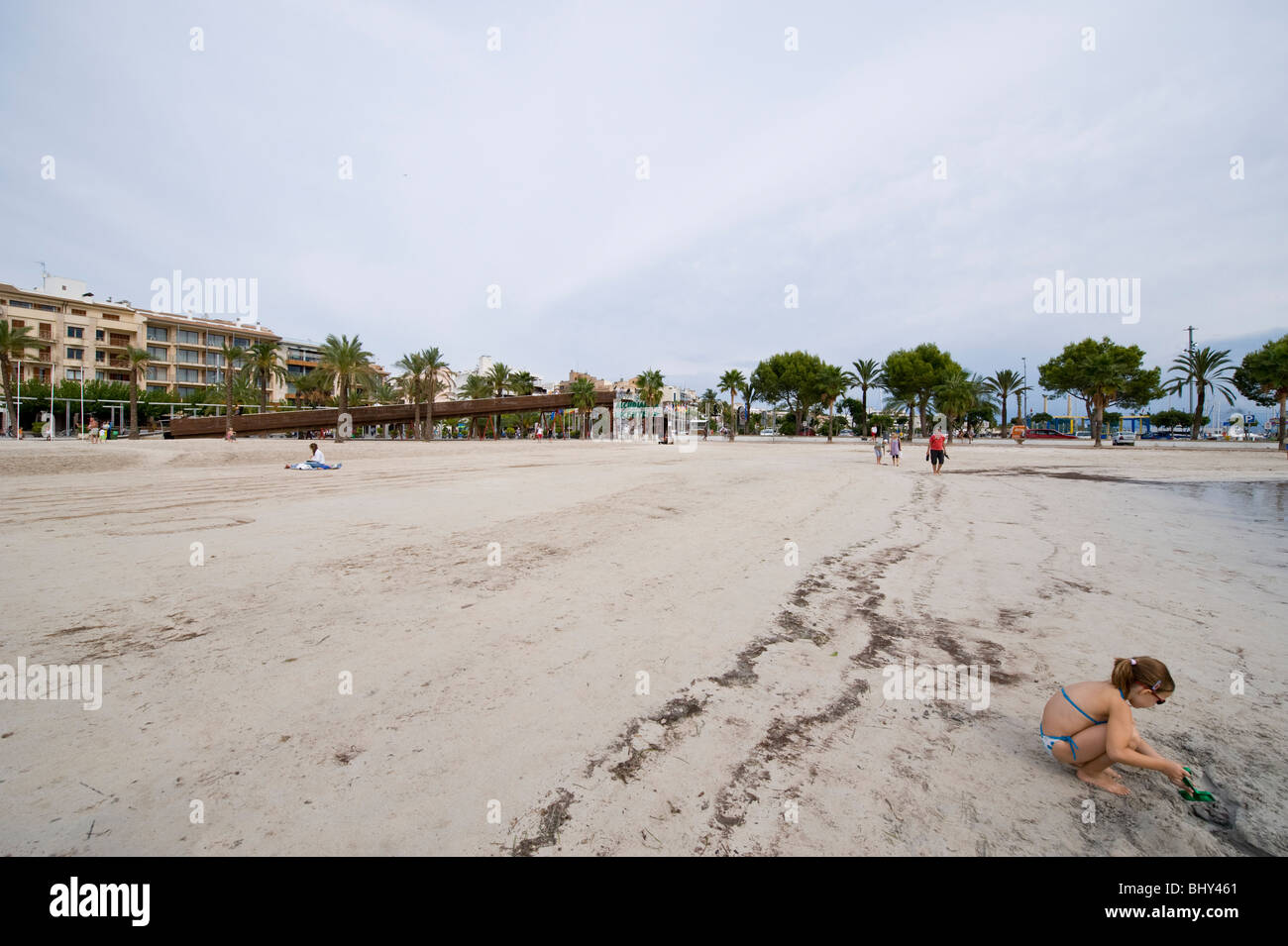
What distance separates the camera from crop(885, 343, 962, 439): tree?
74625mm

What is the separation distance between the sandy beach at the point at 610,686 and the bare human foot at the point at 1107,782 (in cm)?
5

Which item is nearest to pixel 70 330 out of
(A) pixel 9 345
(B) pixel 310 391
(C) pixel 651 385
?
(B) pixel 310 391

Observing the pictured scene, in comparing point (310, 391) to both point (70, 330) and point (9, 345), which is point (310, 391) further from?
point (9, 345)

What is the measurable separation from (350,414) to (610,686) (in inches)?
2344

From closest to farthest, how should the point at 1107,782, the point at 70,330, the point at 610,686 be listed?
the point at 1107,782
the point at 610,686
the point at 70,330

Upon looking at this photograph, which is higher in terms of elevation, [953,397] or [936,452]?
[953,397]

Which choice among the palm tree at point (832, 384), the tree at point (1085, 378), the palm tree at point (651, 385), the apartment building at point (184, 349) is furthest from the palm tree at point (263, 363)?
the tree at point (1085, 378)

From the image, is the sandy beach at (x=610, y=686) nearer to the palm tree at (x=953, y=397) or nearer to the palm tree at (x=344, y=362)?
the palm tree at (x=344, y=362)

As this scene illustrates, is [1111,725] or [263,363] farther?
[263,363]

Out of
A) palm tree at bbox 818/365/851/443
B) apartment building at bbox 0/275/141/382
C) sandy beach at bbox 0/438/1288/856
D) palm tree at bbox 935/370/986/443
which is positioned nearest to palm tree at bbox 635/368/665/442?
palm tree at bbox 818/365/851/443

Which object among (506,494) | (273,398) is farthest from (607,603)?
(273,398)

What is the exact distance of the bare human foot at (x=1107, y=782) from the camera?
316cm

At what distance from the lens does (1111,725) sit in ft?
10.3
